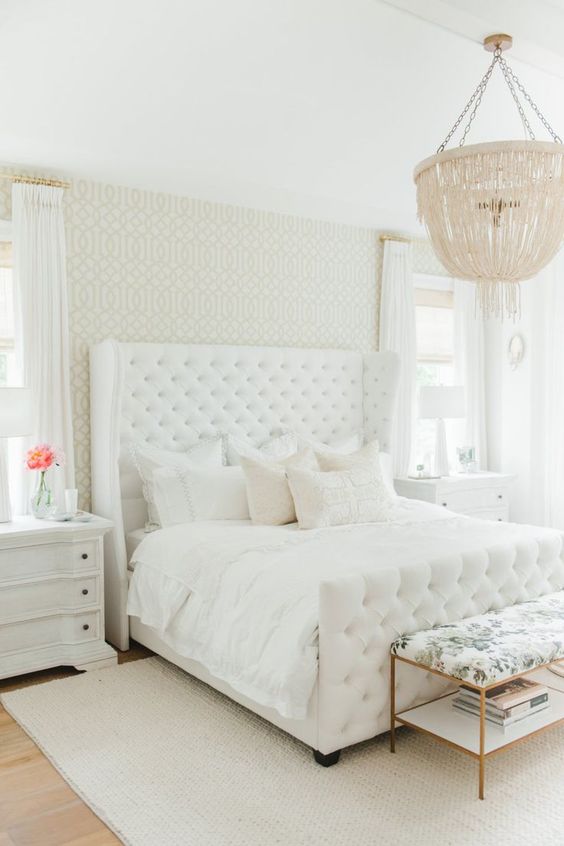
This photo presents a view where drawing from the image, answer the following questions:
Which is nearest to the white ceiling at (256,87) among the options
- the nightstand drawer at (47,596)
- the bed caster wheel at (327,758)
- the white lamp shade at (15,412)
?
the white lamp shade at (15,412)

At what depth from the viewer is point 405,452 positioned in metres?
5.80

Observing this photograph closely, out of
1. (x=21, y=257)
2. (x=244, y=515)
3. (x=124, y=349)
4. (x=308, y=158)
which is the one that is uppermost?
(x=308, y=158)

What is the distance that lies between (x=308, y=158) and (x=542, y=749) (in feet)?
11.0

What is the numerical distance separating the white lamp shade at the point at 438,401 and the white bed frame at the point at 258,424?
13.1 inches

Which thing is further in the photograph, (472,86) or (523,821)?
(472,86)

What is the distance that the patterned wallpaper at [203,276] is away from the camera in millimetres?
4316

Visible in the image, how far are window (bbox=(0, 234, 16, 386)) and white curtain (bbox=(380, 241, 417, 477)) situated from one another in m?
2.75

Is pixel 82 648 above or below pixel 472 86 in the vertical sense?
below

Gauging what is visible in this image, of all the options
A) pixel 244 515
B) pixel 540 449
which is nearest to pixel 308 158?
pixel 244 515

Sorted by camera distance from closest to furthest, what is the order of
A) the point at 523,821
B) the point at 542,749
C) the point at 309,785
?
the point at 523,821, the point at 309,785, the point at 542,749

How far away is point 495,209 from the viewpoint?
8.25ft

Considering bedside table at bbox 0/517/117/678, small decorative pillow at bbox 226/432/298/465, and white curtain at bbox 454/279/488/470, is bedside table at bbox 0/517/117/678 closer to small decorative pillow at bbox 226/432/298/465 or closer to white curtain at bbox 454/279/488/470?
small decorative pillow at bbox 226/432/298/465

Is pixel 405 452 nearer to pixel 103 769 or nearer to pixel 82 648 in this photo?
pixel 82 648

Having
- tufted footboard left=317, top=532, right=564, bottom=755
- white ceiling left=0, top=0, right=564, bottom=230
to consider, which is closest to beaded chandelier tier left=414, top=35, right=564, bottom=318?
white ceiling left=0, top=0, right=564, bottom=230
